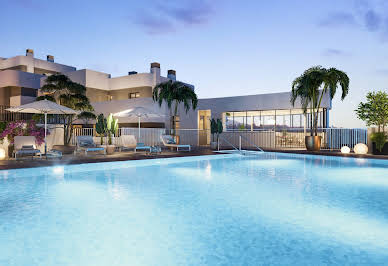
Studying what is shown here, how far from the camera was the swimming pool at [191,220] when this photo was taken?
8.91 ft

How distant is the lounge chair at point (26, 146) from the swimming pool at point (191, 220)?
2387mm

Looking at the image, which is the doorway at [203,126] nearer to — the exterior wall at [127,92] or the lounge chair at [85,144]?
the exterior wall at [127,92]

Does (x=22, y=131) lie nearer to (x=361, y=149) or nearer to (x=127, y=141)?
(x=127, y=141)

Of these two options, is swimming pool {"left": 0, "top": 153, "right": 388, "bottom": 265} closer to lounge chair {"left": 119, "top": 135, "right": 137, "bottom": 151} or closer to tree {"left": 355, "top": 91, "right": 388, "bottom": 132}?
lounge chair {"left": 119, "top": 135, "right": 137, "bottom": 151}

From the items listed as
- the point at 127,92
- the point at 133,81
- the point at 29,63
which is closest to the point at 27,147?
the point at 133,81

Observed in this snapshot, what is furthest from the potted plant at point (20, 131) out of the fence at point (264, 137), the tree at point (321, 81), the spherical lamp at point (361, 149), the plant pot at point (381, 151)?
the plant pot at point (381, 151)

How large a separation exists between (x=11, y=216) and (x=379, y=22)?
2187 centimetres

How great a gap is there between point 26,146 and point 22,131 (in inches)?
57.2

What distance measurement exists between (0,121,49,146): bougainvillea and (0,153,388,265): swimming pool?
4133mm

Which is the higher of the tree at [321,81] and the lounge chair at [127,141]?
the tree at [321,81]

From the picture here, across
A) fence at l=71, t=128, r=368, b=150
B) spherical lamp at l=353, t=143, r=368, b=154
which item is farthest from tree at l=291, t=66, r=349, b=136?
fence at l=71, t=128, r=368, b=150

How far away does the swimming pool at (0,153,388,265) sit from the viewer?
8.91ft

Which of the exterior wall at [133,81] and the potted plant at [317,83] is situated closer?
the potted plant at [317,83]

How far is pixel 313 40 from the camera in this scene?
58.4 ft
